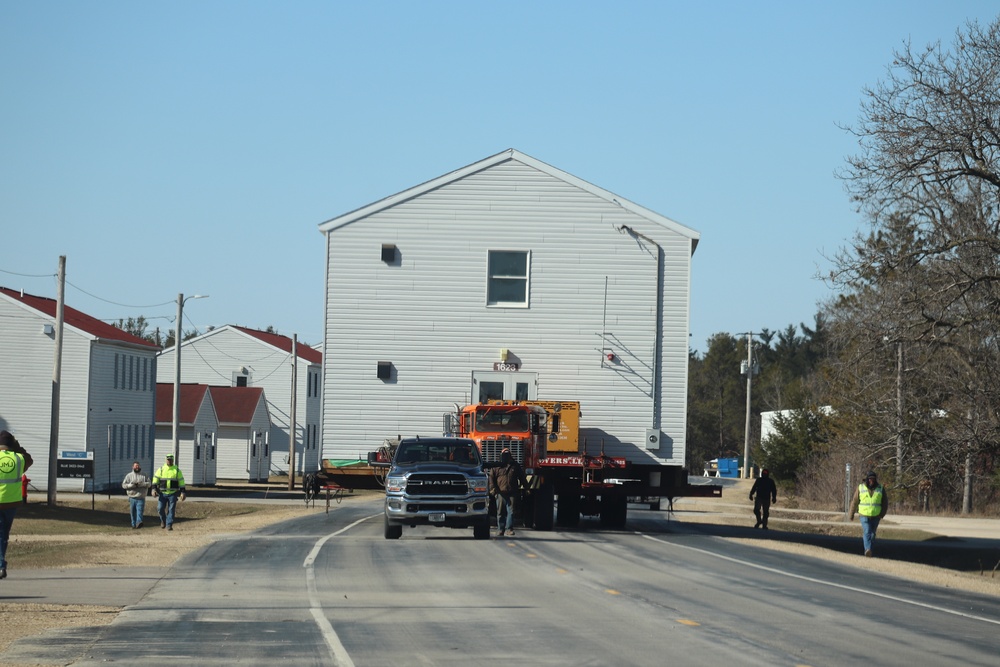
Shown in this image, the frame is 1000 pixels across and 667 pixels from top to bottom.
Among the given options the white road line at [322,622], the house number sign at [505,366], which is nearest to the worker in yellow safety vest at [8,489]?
the white road line at [322,622]

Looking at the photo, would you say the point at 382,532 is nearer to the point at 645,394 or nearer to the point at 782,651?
the point at 645,394

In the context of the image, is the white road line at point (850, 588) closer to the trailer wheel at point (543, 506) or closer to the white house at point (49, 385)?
the trailer wheel at point (543, 506)

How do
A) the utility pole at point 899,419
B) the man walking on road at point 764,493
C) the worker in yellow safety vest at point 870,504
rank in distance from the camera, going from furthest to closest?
the man walking on road at point 764,493
the utility pole at point 899,419
the worker in yellow safety vest at point 870,504

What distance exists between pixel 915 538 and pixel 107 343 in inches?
1391

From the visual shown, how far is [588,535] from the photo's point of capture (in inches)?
1137

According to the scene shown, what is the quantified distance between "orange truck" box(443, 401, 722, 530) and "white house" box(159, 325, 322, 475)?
172 ft

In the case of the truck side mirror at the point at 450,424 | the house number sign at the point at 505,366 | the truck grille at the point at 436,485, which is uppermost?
the house number sign at the point at 505,366

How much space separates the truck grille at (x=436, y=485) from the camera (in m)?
25.1

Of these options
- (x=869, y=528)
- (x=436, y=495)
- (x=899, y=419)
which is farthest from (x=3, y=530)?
(x=899, y=419)

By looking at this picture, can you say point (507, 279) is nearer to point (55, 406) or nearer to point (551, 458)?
point (551, 458)

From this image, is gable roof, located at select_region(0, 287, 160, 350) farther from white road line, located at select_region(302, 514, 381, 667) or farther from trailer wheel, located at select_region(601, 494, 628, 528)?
white road line, located at select_region(302, 514, 381, 667)

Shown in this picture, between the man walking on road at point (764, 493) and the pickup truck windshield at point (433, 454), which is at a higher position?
the pickup truck windshield at point (433, 454)

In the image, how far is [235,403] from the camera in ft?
241

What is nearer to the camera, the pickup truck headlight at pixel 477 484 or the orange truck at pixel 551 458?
the pickup truck headlight at pixel 477 484
